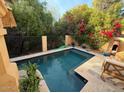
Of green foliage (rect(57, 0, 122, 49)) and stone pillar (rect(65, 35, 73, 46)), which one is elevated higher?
green foliage (rect(57, 0, 122, 49))

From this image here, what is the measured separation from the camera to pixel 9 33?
36.1 feet

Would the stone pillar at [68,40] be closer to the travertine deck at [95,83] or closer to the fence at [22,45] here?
the fence at [22,45]

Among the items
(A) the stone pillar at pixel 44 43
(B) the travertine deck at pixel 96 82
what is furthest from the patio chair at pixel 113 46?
(A) the stone pillar at pixel 44 43

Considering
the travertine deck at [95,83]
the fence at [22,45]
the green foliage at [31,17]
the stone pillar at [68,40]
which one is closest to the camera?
the travertine deck at [95,83]

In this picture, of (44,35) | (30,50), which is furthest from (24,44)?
(44,35)

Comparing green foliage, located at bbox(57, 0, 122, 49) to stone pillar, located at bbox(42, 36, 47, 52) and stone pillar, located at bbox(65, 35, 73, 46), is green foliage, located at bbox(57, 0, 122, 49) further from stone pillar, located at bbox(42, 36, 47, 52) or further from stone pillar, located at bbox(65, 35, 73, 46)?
stone pillar, located at bbox(42, 36, 47, 52)

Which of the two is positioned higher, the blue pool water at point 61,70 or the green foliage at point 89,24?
the green foliage at point 89,24

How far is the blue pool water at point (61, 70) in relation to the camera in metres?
6.63

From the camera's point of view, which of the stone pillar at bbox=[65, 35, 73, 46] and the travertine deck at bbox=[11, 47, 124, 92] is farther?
the stone pillar at bbox=[65, 35, 73, 46]

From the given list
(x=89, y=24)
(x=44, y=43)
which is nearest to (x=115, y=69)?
(x=44, y=43)

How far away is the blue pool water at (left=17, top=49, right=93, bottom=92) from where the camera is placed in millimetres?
6632

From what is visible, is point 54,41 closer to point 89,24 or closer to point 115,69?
point 89,24

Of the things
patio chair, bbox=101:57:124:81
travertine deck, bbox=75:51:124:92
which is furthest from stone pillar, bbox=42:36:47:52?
patio chair, bbox=101:57:124:81

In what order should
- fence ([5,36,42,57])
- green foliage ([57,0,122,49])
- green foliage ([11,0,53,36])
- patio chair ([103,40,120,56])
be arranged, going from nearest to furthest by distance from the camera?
fence ([5,36,42,57]) → green foliage ([11,0,53,36]) → patio chair ([103,40,120,56]) → green foliage ([57,0,122,49])
